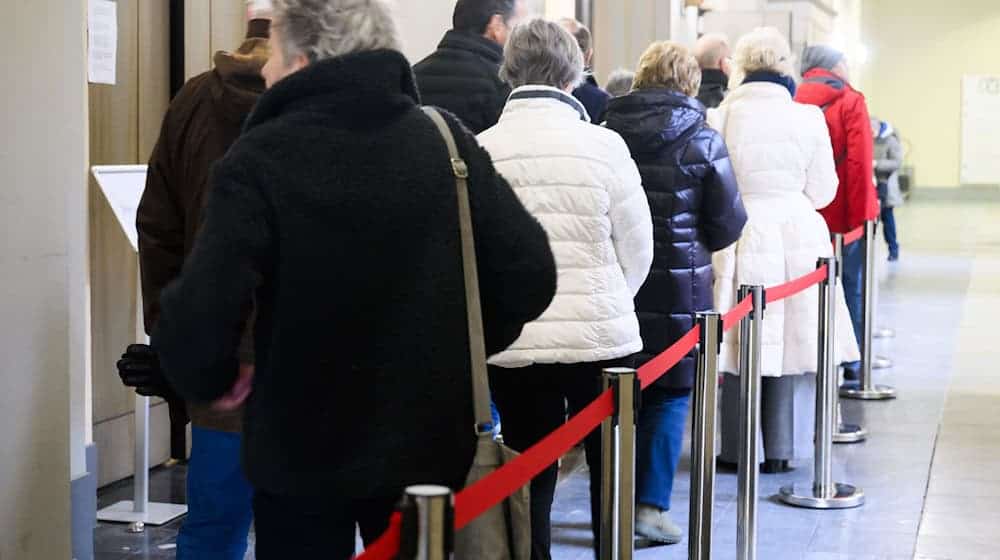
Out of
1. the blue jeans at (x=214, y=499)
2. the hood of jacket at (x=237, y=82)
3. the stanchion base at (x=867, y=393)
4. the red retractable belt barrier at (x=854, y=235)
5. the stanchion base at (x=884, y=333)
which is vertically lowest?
the stanchion base at (x=867, y=393)

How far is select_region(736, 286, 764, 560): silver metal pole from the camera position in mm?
4738

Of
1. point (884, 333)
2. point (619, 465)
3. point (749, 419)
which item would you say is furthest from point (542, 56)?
point (884, 333)

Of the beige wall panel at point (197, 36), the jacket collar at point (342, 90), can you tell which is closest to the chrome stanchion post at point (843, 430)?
the beige wall panel at point (197, 36)

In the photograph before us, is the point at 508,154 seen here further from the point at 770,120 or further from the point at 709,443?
the point at 770,120

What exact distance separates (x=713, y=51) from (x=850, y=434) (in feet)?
7.26

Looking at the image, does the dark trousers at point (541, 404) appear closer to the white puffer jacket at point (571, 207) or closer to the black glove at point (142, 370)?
the white puffer jacket at point (571, 207)

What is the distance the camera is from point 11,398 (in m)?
4.09

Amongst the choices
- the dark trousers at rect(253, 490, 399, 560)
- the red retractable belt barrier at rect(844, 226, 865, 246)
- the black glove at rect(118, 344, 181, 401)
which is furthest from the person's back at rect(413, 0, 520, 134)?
the red retractable belt barrier at rect(844, 226, 865, 246)

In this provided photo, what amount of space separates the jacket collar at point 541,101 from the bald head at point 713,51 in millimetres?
3907

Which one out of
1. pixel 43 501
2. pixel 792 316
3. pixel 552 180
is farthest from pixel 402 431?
pixel 792 316

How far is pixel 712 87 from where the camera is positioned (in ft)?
26.3

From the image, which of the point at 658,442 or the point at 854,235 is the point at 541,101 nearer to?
the point at 658,442

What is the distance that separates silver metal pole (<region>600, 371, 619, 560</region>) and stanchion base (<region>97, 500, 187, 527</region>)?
2.82 m

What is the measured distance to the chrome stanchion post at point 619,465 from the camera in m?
3.19
